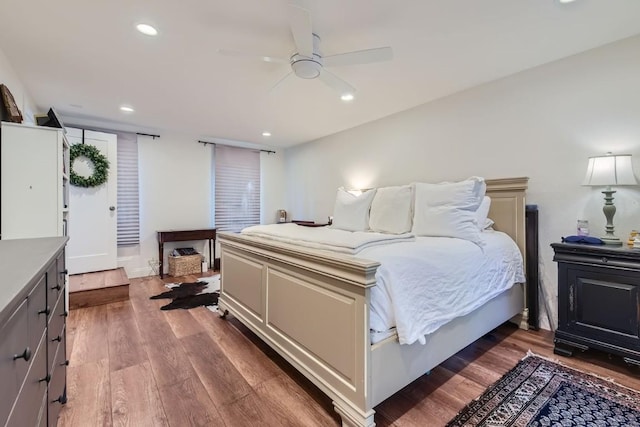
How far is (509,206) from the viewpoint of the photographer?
2730 millimetres

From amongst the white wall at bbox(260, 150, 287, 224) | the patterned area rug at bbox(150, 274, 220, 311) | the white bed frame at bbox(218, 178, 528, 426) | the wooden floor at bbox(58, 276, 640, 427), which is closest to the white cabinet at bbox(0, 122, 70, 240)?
the wooden floor at bbox(58, 276, 640, 427)

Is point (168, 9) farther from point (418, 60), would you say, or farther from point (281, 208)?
point (281, 208)

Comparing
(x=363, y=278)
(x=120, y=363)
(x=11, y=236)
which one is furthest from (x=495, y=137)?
(x=11, y=236)

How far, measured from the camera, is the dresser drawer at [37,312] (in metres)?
0.87

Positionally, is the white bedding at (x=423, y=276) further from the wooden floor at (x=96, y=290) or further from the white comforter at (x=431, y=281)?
the wooden floor at (x=96, y=290)

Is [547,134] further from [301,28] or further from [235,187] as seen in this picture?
[235,187]

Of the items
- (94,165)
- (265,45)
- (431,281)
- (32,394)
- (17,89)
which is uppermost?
(265,45)

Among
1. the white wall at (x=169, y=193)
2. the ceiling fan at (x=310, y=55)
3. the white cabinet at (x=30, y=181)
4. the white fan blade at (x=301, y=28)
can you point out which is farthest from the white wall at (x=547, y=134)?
the white cabinet at (x=30, y=181)

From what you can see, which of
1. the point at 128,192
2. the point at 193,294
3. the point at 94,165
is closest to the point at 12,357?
the point at 193,294

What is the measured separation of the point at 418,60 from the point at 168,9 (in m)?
1.90

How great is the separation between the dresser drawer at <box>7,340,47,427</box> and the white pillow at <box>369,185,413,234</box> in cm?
250

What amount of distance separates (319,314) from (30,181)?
8.41ft

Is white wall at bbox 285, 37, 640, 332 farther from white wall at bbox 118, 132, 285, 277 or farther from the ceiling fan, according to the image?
white wall at bbox 118, 132, 285, 277

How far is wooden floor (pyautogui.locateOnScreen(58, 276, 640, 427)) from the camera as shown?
1559 mm
